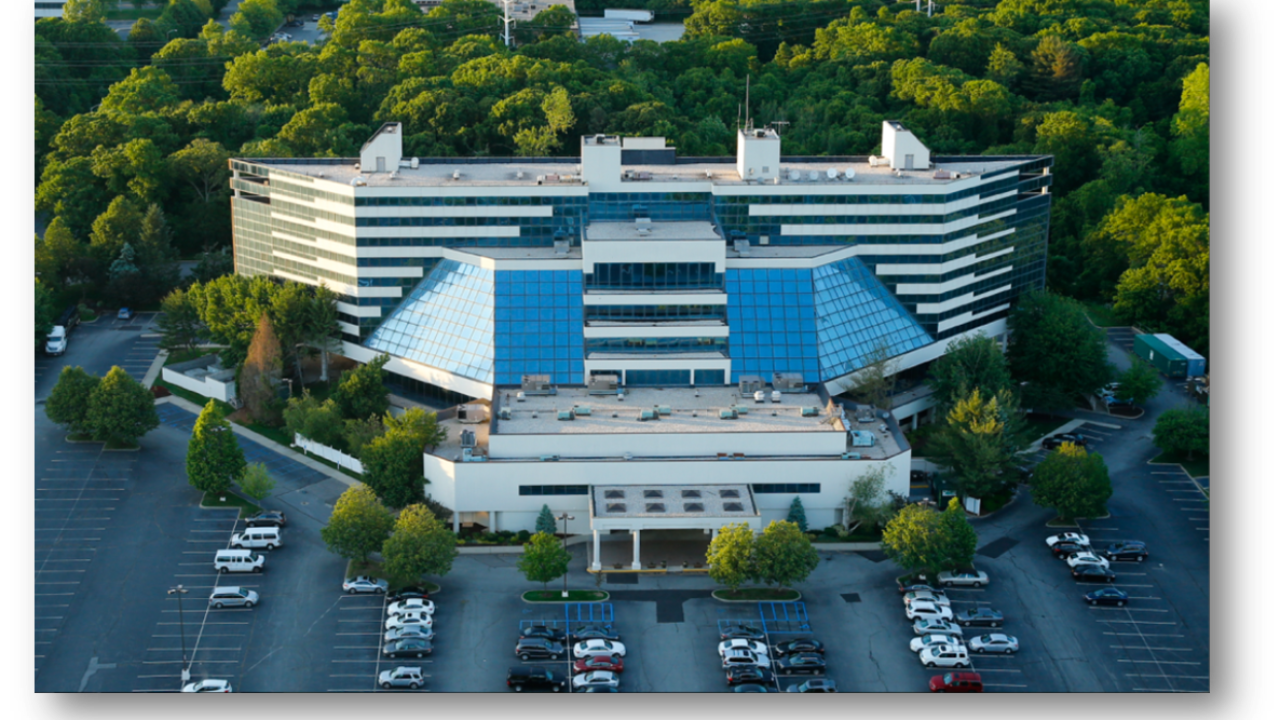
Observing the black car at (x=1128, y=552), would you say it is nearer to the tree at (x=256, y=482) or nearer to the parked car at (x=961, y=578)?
the parked car at (x=961, y=578)

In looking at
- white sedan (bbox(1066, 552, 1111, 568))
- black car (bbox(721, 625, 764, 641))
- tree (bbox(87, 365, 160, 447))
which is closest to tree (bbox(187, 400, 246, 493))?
tree (bbox(87, 365, 160, 447))

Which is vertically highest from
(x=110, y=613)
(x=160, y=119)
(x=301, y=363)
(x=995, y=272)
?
(x=160, y=119)

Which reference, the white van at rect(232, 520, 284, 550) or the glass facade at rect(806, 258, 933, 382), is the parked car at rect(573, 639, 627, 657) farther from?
the glass facade at rect(806, 258, 933, 382)

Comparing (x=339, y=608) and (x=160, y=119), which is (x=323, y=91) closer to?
(x=160, y=119)

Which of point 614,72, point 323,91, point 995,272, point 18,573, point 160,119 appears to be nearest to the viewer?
point 18,573

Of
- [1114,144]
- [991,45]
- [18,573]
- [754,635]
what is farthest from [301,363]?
[991,45]

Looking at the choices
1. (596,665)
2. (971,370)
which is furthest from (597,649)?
(971,370)

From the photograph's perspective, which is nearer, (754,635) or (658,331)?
(754,635)
